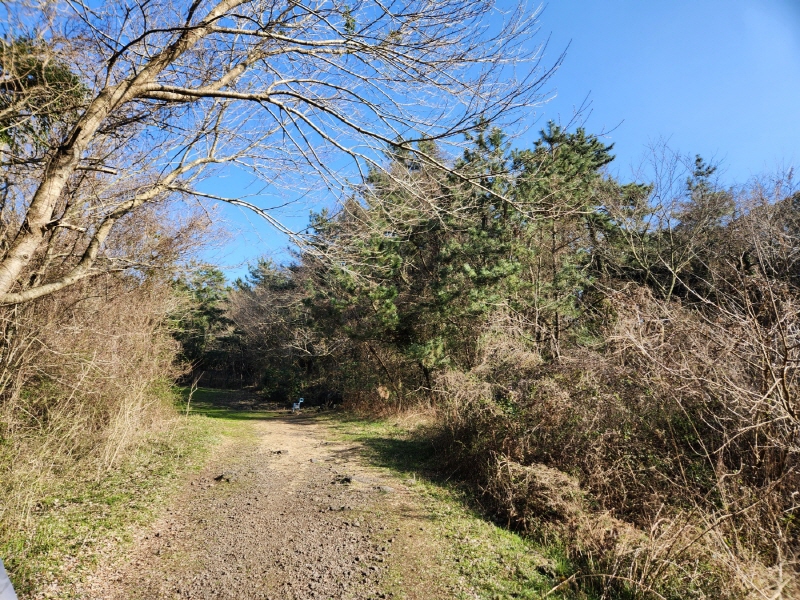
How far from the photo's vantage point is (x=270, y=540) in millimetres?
4715

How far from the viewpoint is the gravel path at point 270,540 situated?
3.71 metres

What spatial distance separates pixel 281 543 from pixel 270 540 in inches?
6.0

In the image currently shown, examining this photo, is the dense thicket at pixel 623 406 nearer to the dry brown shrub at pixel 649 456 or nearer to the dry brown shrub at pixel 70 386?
the dry brown shrub at pixel 649 456

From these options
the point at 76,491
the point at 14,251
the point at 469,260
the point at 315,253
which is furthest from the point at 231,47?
the point at 469,260

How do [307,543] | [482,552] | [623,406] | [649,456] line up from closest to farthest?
[482,552] < [307,543] < [649,456] < [623,406]

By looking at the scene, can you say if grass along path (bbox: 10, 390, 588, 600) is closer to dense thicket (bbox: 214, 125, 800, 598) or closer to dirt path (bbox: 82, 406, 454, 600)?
dirt path (bbox: 82, 406, 454, 600)

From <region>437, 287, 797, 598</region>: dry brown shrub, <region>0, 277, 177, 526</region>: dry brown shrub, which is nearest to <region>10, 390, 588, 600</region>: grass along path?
<region>437, 287, 797, 598</region>: dry brown shrub

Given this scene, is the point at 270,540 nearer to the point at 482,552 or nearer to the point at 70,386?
the point at 482,552

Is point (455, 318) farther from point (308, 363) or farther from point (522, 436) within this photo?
point (308, 363)

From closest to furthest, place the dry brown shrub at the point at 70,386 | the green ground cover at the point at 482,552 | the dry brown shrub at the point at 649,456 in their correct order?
1. the dry brown shrub at the point at 649,456
2. the green ground cover at the point at 482,552
3. the dry brown shrub at the point at 70,386

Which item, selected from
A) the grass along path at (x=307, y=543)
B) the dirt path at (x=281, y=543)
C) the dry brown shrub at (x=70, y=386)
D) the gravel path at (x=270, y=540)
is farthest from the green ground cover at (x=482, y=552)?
the dry brown shrub at (x=70, y=386)

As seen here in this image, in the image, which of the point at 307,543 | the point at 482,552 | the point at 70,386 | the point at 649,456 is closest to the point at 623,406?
the point at 649,456

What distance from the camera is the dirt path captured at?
371cm

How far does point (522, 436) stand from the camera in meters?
6.42
